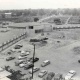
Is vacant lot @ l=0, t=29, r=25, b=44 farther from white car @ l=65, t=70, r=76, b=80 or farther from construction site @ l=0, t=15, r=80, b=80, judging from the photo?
white car @ l=65, t=70, r=76, b=80

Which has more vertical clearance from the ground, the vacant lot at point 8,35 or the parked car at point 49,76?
the vacant lot at point 8,35

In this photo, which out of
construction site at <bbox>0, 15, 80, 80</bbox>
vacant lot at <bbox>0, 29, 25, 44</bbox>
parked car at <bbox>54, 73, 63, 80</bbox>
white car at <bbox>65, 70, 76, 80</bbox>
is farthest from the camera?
vacant lot at <bbox>0, 29, 25, 44</bbox>

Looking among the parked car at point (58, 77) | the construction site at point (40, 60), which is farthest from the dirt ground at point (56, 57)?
the parked car at point (58, 77)

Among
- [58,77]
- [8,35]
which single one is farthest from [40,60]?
[8,35]

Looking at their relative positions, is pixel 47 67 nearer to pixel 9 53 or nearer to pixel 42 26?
pixel 9 53

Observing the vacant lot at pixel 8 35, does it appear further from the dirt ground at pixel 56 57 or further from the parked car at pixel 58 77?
the parked car at pixel 58 77

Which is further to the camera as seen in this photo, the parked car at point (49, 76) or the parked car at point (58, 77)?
the parked car at point (49, 76)

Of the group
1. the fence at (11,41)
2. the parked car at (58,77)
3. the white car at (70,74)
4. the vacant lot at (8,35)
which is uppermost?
the vacant lot at (8,35)

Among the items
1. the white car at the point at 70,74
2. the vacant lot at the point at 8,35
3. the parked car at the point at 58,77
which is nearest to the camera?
the parked car at the point at 58,77

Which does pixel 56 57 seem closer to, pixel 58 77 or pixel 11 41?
pixel 58 77

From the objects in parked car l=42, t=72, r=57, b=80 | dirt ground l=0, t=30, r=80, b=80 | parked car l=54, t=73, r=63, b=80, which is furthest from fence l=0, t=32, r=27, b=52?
parked car l=54, t=73, r=63, b=80

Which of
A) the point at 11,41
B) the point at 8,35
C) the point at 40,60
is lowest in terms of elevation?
the point at 40,60
